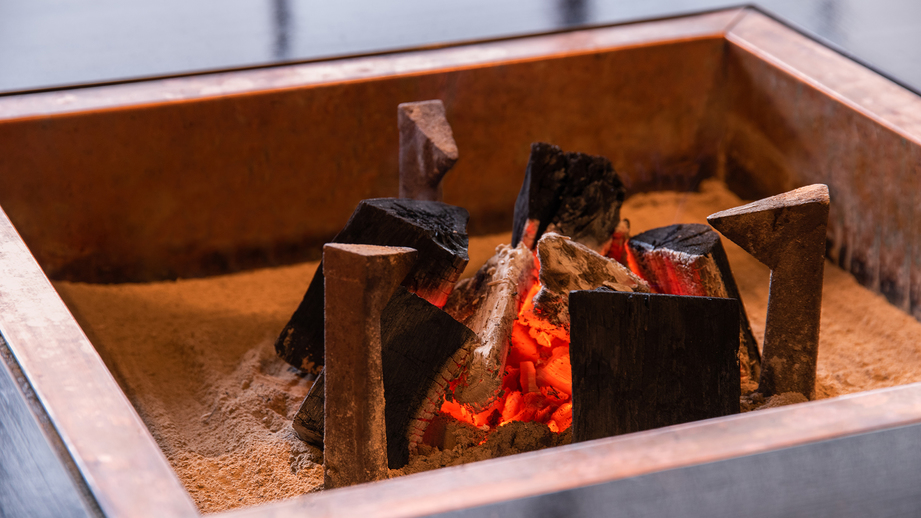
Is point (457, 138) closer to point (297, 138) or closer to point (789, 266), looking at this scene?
point (297, 138)

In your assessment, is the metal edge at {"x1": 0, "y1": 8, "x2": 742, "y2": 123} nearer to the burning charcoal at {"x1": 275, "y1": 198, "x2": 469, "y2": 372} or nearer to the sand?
the sand

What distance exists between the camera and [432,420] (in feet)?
4.34

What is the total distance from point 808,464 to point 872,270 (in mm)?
1131

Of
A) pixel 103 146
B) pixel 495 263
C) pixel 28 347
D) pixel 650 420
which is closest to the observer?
pixel 28 347

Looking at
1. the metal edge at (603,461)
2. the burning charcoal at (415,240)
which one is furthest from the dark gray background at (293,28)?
the metal edge at (603,461)

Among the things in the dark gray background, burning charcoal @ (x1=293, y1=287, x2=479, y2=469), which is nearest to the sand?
burning charcoal @ (x1=293, y1=287, x2=479, y2=469)

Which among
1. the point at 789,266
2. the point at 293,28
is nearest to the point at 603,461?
the point at 789,266

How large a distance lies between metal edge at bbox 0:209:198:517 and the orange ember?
23.5 inches

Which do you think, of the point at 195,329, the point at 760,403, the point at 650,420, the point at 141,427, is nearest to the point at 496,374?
the point at 650,420

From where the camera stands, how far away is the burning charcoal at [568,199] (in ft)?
5.50

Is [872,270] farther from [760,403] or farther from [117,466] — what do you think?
[117,466]

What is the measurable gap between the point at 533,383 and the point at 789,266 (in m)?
0.47

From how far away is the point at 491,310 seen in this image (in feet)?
4.60

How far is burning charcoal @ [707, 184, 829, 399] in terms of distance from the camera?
122 cm
